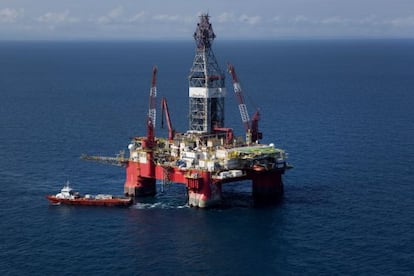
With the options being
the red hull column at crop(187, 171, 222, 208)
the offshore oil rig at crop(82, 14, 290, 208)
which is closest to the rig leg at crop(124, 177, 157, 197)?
the offshore oil rig at crop(82, 14, 290, 208)

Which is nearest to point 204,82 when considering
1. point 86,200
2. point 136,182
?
point 136,182

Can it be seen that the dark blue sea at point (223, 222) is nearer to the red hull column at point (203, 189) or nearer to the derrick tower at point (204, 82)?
the red hull column at point (203, 189)

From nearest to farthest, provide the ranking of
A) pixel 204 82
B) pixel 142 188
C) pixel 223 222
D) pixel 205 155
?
1. pixel 223 222
2. pixel 205 155
3. pixel 142 188
4. pixel 204 82

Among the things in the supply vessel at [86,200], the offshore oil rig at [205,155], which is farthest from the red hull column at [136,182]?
the supply vessel at [86,200]

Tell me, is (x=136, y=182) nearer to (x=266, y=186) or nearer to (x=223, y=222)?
(x=266, y=186)

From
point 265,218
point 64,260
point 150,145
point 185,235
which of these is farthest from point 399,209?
point 64,260

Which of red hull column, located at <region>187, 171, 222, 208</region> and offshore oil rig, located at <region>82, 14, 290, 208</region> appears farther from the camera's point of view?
offshore oil rig, located at <region>82, 14, 290, 208</region>

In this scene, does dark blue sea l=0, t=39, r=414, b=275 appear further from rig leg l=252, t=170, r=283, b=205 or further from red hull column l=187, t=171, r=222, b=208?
red hull column l=187, t=171, r=222, b=208
